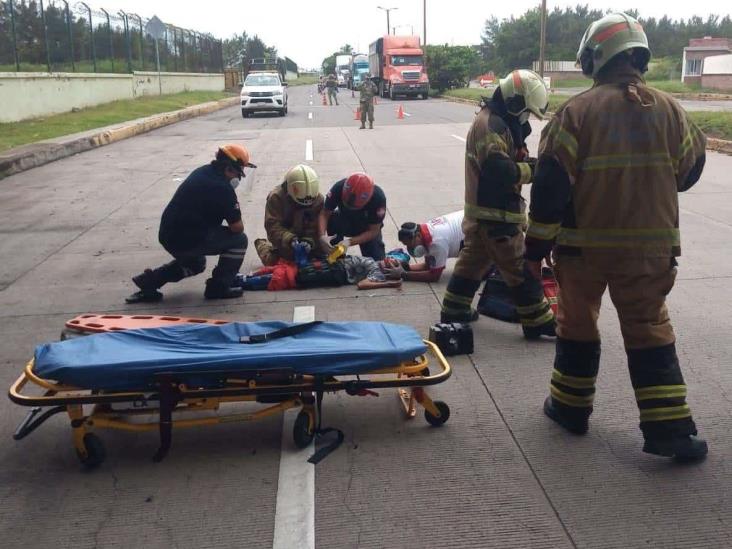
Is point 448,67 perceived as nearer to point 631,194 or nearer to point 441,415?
point 441,415

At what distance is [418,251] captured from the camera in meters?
6.64

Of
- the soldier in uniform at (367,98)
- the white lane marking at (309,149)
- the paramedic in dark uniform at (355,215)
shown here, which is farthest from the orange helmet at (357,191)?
the soldier in uniform at (367,98)

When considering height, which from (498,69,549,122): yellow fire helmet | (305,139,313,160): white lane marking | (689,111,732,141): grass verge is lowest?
(305,139,313,160): white lane marking

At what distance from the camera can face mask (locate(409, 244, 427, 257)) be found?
260 inches

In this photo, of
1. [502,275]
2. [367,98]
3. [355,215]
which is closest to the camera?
[502,275]

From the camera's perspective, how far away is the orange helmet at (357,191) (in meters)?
6.89

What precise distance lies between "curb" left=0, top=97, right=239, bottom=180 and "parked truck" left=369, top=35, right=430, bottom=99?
17352 mm

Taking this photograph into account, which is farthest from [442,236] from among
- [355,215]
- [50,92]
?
[50,92]

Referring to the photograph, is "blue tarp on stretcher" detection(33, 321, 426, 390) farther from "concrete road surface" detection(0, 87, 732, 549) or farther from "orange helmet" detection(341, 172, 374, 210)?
"orange helmet" detection(341, 172, 374, 210)

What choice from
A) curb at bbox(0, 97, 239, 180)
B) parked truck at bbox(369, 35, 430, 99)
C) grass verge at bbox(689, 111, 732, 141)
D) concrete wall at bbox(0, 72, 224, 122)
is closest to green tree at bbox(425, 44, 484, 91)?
parked truck at bbox(369, 35, 430, 99)

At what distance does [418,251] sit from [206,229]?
1.83 meters

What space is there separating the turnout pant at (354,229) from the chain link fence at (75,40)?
1890 cm

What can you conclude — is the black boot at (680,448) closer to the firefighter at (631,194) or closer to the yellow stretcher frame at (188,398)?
the firefighter at (631,194)

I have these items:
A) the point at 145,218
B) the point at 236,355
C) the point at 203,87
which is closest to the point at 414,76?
the point at 203,87
